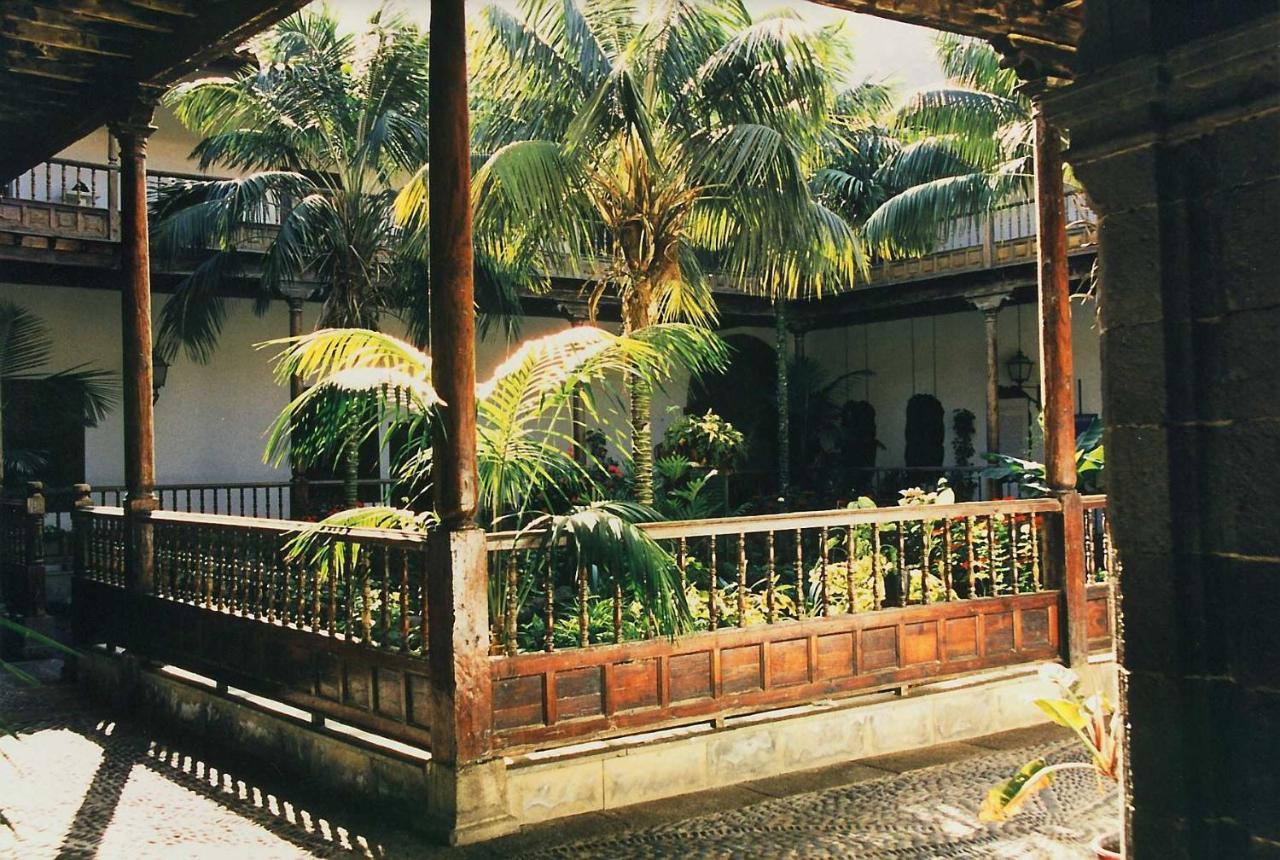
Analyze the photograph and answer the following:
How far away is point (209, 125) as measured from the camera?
1192cm

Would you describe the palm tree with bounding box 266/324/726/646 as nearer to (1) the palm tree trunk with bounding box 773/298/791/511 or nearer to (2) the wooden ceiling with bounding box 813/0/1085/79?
(2) the wooden ceiling with bounding box 813/0/1085/79

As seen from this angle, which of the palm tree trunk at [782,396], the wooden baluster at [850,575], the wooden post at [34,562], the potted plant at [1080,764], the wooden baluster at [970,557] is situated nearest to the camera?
the potted plant at [1080,764]

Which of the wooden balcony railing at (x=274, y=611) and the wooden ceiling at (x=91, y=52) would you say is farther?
the wooden ceiling at (x=91, y=52)

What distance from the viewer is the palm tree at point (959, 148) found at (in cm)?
1339

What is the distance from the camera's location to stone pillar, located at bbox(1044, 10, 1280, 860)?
2.59 meters

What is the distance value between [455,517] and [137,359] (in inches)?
142

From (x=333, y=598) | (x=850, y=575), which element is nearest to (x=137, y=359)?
(x=333, y=598)

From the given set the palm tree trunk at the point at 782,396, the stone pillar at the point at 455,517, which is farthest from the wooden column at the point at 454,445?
the palm tree trunk at the point at 782,396

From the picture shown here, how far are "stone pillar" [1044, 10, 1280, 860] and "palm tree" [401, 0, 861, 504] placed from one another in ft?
18.3

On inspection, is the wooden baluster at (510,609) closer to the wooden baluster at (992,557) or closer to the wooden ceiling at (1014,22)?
Answer: the wooden ceiling at (1014,22)

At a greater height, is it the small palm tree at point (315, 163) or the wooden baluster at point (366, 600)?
the small palm tree at point (315, 163)

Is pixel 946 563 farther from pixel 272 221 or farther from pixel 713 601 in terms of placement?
pixel 272 221

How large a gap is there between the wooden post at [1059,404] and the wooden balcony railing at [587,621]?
57 mm

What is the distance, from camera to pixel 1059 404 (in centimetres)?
674
